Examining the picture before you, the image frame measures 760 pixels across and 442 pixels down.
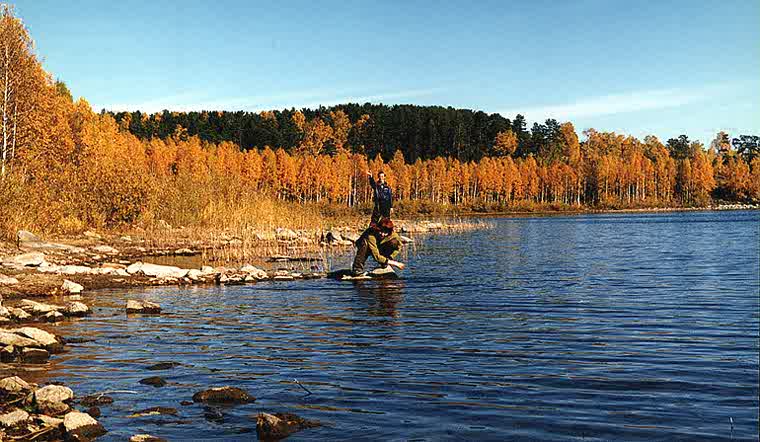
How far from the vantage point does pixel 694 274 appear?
2236 centimetres

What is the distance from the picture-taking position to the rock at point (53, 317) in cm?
1366

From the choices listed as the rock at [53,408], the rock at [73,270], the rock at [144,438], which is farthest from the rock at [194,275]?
the rock at [144,438]

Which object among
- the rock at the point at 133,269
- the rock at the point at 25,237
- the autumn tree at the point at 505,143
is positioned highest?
the autumn tree at the point at 505,143

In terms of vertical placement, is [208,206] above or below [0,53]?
below

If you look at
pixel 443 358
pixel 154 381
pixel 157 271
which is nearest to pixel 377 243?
pixel 157 271

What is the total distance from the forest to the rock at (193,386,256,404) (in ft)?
70.5

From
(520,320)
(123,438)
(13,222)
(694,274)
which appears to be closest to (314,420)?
(123,438)

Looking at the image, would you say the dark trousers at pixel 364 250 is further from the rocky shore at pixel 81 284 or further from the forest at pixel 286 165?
the forest at pixel 286 165

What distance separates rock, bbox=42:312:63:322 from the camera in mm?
13664

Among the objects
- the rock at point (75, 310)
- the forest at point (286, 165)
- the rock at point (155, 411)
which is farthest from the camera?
the forest at point (286, 165)

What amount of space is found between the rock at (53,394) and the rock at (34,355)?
2.61 m

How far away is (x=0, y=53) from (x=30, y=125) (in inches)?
182

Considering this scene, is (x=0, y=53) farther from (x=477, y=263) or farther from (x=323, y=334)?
(x=323, y=334)

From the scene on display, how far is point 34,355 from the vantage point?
10.2 meters
